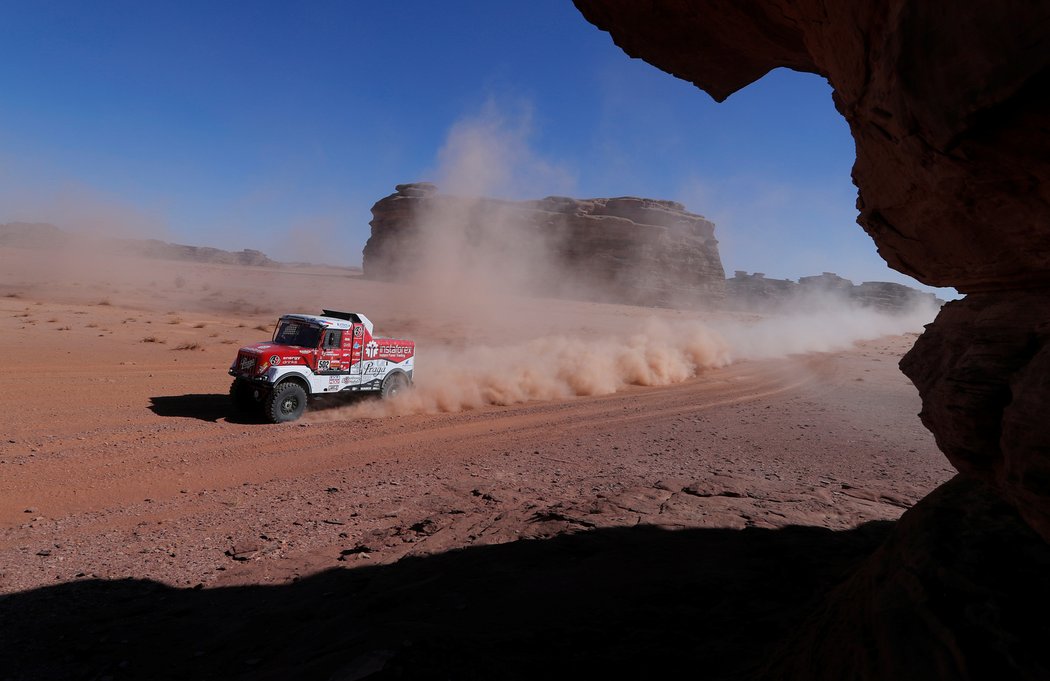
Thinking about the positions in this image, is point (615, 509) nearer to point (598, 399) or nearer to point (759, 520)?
point (759, 520)

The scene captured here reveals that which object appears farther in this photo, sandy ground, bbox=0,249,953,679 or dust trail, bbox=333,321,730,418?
dust trail, bbox=333,321,730,418

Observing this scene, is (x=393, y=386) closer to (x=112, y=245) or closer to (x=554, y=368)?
(x=554, y=368)

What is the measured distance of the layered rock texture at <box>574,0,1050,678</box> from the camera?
8.19 feet

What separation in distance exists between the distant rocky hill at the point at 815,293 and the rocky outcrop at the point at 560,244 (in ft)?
41.1

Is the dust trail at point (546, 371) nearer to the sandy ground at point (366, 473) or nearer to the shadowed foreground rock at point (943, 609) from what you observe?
the sandy ground at point (366, 473)

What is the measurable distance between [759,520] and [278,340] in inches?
406

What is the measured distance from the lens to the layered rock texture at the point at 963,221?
8.19ft


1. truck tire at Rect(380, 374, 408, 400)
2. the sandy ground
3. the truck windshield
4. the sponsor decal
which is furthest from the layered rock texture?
truck tire at Rect(380, 374, 408, 400)

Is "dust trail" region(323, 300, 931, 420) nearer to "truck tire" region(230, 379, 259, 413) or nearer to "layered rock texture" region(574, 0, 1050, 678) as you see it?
"truck tire" region(230, 379, 259, 413)

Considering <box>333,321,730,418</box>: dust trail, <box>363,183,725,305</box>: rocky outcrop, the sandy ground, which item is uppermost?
<box>363,183,725,305</box>: rocky outcrop

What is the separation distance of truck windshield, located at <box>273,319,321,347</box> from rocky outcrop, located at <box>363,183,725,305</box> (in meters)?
46.1

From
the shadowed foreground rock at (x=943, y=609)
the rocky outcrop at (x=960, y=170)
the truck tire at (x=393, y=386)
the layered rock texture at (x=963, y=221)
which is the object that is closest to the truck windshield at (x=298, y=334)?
the truck tire at (x=393, y=386)

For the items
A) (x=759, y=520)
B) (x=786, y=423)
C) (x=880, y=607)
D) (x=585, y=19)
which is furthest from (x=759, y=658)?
(x=786, y=423)

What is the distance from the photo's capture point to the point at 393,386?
13750 mm
